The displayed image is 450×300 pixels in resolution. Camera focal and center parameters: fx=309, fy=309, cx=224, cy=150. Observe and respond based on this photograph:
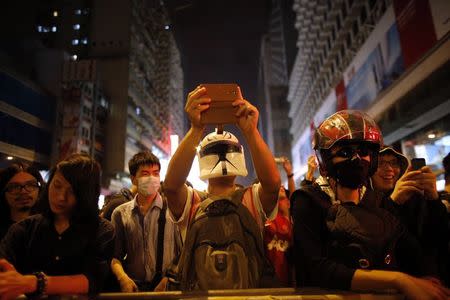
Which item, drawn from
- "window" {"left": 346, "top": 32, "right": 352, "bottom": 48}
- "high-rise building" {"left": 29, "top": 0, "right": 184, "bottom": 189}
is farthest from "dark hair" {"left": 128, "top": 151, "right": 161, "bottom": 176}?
"high-rise building" {"left": 29, "top": 0, "right": 184, "bottom": 189}

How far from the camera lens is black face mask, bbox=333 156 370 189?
2.14m

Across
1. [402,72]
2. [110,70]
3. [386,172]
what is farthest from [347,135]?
[110,70]

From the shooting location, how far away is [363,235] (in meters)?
1.89

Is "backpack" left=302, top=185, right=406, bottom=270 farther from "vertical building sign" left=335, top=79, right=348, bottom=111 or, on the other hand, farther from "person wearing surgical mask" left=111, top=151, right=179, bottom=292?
"vertical building sign" left=335, top=79, right=348, bottom=111

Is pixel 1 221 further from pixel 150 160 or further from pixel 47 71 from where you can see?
pixel 47 71

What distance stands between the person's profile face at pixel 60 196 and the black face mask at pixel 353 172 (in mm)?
1949

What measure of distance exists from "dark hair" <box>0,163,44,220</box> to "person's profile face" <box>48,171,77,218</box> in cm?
112

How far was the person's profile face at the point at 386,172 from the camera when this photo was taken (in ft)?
10.6

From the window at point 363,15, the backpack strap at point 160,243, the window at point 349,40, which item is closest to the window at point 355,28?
the window at point 349,40

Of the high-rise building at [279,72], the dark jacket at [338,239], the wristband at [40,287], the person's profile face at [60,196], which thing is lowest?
the wristband at [40,287]

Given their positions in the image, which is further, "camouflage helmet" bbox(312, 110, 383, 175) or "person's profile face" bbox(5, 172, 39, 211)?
"person's profile face" bbox(5, 172, 39, 211)

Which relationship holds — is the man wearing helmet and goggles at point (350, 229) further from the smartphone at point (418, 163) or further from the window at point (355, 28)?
the window at point (355, 28)

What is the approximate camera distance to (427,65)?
13820 millimetres

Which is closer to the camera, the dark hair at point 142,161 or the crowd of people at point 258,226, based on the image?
the crowd of people at point 258,226
